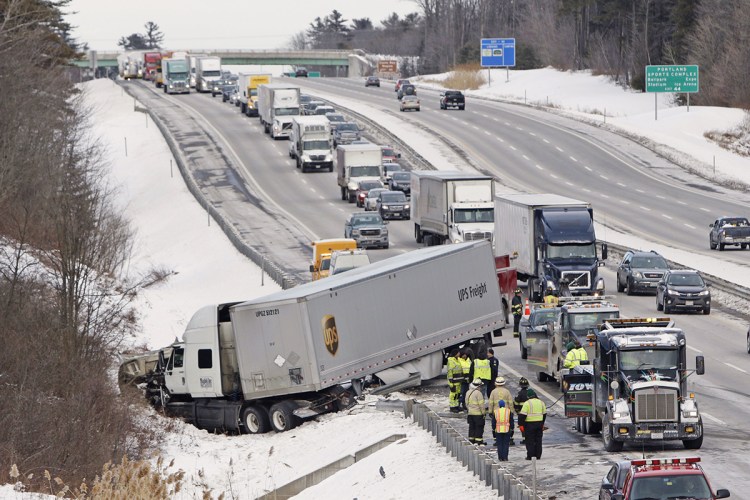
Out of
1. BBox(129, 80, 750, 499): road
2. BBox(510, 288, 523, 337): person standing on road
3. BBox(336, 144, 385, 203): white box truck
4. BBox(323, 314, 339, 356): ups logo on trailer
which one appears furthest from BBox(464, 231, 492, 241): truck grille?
BBox(323, 314, 339, 356): ups logo on trailer

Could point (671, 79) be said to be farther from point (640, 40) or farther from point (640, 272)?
point (640, 272)

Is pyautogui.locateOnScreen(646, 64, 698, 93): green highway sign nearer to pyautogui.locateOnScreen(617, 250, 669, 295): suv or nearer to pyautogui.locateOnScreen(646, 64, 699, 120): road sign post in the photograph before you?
pyautogui.locateOnScreen(646, 64, 699, 120): road sign post

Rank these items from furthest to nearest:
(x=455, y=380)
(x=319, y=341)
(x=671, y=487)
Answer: (x=319, y=341) < (x=455, y=380) < (x=671, y=487)

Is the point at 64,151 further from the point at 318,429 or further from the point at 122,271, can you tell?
the point at 318,429

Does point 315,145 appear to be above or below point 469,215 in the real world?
above

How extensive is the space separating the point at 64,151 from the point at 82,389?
43.8 metres

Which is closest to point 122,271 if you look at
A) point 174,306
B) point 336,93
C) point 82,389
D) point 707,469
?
point 174,306

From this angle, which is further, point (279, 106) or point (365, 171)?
point (279, 106)

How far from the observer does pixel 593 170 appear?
90.1 meters

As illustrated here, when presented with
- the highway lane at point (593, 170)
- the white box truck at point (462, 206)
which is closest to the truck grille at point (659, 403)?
the white box truck at point (462, 206)

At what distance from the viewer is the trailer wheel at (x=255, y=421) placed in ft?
102

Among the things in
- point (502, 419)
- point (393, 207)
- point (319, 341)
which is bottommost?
point (393, 207)

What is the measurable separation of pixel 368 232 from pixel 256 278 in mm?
7490

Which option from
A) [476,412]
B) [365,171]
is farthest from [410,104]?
[476,412]
